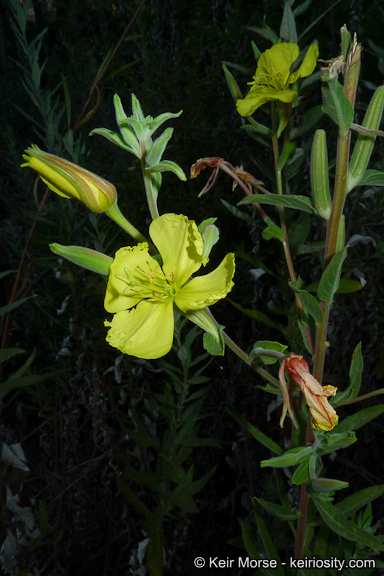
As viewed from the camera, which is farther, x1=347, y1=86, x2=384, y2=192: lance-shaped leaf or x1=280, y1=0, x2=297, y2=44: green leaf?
x1=280, y1=0, x2=297, y2=44: green leaf

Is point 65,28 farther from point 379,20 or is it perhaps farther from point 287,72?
point 287,72

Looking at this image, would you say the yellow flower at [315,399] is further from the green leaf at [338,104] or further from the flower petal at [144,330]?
the green leaf at [338,104]

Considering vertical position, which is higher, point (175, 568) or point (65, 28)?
point (65, 28)

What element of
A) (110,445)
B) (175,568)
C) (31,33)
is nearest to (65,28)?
(31,33)

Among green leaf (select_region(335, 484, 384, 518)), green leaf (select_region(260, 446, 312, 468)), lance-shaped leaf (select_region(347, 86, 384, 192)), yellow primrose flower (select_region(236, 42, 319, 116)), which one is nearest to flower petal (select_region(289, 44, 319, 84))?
yellow primrose flower (select_region(236, 42, 319, 116))

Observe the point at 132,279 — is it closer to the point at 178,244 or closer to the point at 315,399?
the point at 178,244

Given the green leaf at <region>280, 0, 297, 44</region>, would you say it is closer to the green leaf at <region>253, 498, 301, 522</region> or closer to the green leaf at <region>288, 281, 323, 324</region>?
the green leaf at <region>288, 281, 323, 324</region>
